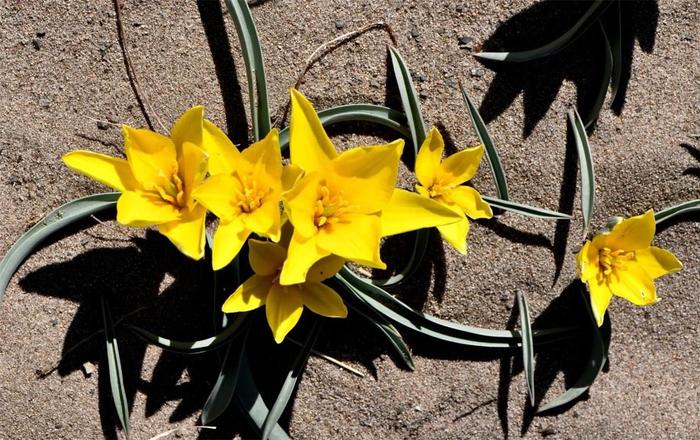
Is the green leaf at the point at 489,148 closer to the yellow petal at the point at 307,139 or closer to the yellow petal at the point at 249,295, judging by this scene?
the yellow petal at the point at 307,139

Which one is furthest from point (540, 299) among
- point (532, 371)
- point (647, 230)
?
point (647, 230)

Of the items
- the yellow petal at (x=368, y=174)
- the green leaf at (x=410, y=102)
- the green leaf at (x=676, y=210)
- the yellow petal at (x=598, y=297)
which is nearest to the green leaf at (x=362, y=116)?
the green leaf at (x=410, y=102)

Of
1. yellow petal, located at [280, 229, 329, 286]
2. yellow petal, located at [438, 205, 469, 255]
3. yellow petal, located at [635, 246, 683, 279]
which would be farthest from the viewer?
yellow petal, located at [635, 246, 683, 279]

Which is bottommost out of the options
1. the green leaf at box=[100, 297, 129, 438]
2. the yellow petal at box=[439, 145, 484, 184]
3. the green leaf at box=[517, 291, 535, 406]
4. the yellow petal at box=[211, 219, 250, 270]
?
the green leaf at box=[517, 291, 535, 406]

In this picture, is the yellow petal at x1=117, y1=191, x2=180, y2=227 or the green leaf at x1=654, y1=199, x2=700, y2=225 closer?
the yellow petal at x1=117, y1=191, x2=180, y2=227

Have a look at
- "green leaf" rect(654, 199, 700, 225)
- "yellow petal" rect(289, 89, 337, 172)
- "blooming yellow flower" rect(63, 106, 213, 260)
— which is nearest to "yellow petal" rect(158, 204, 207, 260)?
"blooming yellow flower" rect(63, 106, 213, 260)

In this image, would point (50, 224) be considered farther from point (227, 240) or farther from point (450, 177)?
point (450, 177)

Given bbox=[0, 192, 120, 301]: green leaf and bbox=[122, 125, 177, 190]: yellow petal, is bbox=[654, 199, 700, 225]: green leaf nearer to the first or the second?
bbox=[122, 125, 177, 190]: yellow petal
